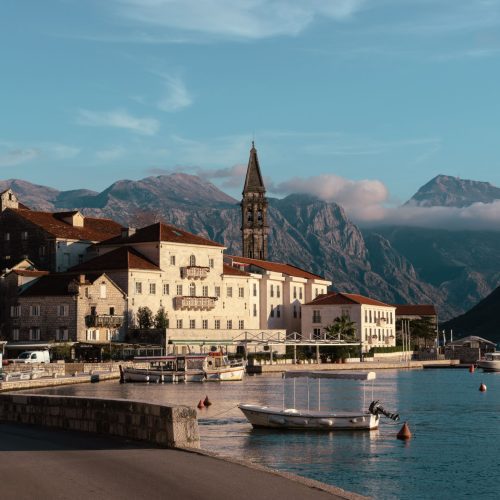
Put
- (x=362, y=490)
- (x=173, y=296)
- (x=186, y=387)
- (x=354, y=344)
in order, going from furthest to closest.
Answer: (x=354, y=344) < (x=173, y=296) < (x=186, y=387) < (x=362, y=490)

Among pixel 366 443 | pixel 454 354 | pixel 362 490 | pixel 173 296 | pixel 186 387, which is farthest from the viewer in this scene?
pixel 454 354

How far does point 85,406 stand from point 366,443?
1817 centimetres

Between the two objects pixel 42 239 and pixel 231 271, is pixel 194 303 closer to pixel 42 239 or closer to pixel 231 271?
pixel 231 271

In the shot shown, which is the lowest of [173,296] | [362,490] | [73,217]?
[362,490]

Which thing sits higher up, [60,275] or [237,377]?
[60,275]

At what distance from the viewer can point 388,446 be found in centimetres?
4747

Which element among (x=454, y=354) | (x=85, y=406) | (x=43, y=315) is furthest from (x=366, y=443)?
(x=454, y=354)

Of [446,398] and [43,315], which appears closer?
[446,398]

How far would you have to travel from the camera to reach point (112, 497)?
21.7 metres

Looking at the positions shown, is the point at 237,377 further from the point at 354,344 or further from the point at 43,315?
the point at 354,344

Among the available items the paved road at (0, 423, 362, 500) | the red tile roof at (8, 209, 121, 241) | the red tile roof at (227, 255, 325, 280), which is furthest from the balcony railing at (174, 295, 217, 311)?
the paved road at (0, 423, 362, 500)

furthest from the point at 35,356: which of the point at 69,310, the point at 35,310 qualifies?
the point at 35,310

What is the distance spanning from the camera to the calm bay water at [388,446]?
35719mm

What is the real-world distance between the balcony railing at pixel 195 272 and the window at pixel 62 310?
2101 cm
